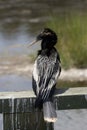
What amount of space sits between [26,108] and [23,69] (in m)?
7.81

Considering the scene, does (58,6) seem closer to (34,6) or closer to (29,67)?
(34,6)

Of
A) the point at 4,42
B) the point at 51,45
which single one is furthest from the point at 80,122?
the point at 4,42

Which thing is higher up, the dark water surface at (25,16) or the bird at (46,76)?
the bird at (46,76)

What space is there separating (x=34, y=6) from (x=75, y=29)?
9.76 m

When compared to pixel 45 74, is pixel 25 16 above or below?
below

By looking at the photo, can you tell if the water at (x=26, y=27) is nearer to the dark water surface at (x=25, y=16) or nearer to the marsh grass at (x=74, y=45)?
the dark water surface at (x=25, y=16)

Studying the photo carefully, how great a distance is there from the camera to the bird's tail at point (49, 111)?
127 inches

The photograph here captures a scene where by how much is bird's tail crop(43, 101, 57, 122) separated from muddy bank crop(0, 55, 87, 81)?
6.69 meters

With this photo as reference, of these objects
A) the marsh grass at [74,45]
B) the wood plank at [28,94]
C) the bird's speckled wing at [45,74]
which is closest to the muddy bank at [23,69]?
the marsh grass at [74,45]

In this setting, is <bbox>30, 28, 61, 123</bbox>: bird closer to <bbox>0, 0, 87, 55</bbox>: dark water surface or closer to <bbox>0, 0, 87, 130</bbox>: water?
<bbox>0, 0, 87, 130</bbox>: water

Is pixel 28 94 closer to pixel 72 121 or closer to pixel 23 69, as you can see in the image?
pixel 72 121

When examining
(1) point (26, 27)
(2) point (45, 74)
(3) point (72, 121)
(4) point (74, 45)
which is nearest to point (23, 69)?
(4) point (74, 45)

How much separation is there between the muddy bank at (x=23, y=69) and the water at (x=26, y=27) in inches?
9.4

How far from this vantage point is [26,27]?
15.6 meters
